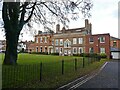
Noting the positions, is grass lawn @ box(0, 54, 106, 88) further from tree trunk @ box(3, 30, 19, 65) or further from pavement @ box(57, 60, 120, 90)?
tree trunk @ box(3, 30, 19, 65)

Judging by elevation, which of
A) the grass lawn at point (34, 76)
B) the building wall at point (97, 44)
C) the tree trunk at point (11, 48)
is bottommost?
the grass lawn at point (34, 76)

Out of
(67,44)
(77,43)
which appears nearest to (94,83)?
(77,43)

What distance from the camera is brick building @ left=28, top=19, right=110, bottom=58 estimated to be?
70125mm

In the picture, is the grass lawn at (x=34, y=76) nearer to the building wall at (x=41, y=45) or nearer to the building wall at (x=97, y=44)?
the building wall at (x=97, y=44)

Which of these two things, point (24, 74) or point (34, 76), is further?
point (24, 74)

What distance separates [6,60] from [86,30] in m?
56.5

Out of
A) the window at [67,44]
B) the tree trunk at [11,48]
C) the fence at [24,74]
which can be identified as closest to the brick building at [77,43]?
the window at [67,44]

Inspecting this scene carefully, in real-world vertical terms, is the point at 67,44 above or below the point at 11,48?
above

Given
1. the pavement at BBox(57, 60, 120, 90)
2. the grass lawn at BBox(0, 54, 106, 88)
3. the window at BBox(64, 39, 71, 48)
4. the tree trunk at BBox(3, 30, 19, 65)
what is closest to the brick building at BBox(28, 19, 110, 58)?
the window at BBox(64, 39, 71, 48)

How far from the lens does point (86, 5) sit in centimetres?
2105

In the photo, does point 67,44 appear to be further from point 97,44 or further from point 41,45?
point 41,45

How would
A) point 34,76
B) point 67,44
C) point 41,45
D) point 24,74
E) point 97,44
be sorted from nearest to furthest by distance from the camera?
1. point 34,76
2. point 24,74
3. point 97,44
4. point 67,44
5. point 41,45

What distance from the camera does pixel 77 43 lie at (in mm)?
77688

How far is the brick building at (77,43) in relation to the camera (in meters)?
70.1
